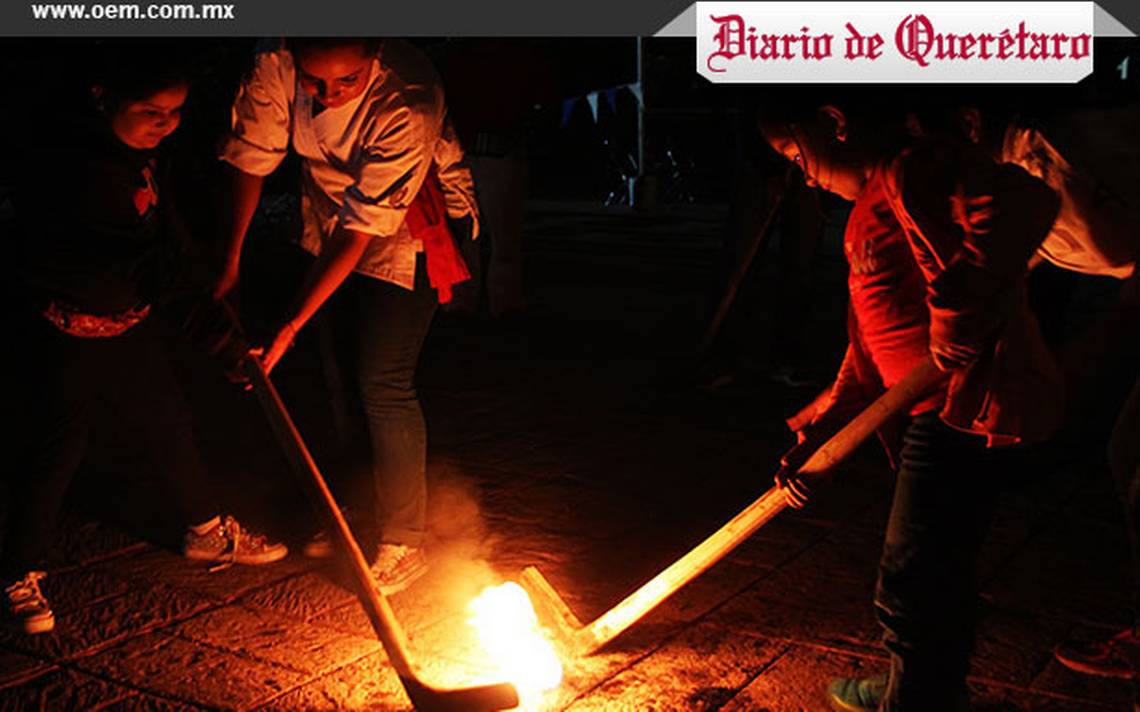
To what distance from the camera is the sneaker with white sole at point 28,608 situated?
3570 millimetres

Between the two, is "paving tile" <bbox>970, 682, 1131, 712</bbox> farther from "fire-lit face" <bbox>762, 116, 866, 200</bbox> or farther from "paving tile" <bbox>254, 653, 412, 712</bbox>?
"paving tile" <bbox>254, 653, 412, 712</bbox>

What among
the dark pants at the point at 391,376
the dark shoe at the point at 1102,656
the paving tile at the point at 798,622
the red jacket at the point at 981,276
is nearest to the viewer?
the red jacket at the point at 981,276

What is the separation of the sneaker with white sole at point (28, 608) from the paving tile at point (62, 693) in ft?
0.94

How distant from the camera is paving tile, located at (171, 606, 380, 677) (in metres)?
3.45

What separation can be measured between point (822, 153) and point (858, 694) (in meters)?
1.41

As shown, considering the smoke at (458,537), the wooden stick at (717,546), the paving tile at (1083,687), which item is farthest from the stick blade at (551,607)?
the paving tile at (1083,687)

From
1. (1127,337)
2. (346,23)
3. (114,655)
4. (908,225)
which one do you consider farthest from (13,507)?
(346,23)

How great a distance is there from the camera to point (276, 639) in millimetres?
3590

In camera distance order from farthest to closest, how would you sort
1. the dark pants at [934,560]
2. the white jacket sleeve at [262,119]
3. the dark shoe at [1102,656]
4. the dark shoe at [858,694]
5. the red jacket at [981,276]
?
the white jacket sleeve at [262,119] → the dark shoe at [1102,656] → the dark shoe at [858,694] → the dark pants at [934,560] → the red jacket at [981,276]

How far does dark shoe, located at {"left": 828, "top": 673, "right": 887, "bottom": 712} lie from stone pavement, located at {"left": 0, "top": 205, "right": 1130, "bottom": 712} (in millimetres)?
67

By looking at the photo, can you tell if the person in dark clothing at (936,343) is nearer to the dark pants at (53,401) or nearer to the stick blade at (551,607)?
the stick blade at (551,607)

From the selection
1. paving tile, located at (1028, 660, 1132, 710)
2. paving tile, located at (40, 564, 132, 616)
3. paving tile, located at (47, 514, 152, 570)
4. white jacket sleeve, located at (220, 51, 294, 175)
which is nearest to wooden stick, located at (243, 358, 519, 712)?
white jacket sleeve, located at (220, 51, 294, 175)

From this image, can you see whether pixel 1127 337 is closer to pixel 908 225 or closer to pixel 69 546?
pixel 908 225

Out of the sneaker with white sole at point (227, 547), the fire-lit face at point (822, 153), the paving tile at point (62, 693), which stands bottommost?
the paving tile at point (62, 693)
